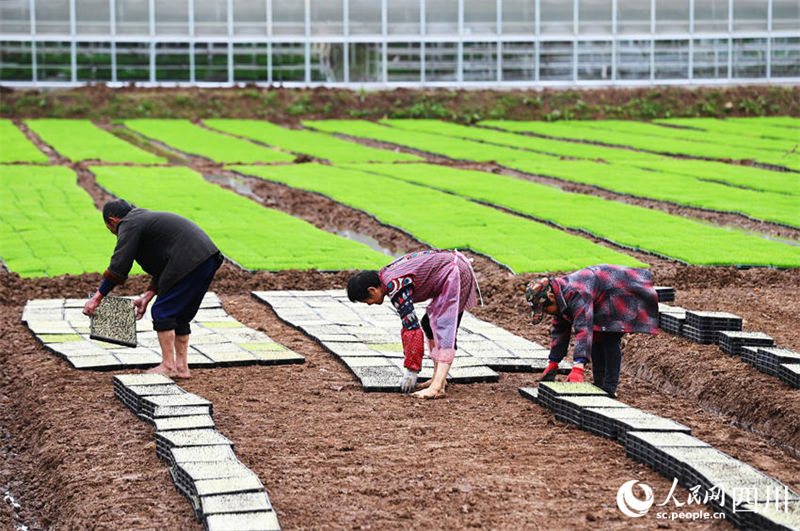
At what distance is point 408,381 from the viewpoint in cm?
978

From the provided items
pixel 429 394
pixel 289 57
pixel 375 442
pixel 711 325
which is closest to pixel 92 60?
pixel 289 57

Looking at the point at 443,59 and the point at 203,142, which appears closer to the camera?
the point at 203,142

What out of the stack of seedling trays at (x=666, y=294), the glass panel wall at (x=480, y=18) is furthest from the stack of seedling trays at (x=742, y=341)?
the glass panel wall at (x=480, y=18)

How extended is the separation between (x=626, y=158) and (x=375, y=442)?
26.7 m

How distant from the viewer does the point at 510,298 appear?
14727 mm

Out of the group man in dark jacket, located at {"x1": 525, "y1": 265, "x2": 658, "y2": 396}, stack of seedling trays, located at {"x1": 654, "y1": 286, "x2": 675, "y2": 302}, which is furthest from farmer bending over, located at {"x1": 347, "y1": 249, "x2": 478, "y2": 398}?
stack of seedling trays, located at {"x1": 654, "y1": 286, "x2": 675, "y2": 302}

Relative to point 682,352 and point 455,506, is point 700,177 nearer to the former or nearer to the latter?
point 682,352

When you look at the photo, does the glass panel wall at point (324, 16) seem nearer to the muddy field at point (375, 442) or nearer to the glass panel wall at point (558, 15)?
the glass panel wall at point (558, 15)

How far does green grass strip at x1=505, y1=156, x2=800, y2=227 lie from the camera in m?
22.8

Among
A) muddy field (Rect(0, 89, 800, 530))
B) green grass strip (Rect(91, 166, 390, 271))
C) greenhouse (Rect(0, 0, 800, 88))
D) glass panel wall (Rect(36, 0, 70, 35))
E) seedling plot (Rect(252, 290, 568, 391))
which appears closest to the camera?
muddy field (Rect(0, 89, 800, 530))

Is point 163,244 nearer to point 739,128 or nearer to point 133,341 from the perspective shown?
point 133,341

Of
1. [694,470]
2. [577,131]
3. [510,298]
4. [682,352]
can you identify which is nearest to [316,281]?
[510,298]

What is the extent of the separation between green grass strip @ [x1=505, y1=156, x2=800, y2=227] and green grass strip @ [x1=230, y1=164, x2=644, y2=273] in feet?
15.4

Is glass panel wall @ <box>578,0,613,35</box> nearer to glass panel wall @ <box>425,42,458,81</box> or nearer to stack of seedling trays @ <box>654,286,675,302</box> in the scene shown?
glass panel wall @ <box>425,42,458,81</box>
